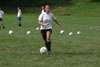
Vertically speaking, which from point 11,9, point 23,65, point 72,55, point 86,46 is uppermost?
point 23,65

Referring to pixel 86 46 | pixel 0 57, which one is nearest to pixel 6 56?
pixel 0 57

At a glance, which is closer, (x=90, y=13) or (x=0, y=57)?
(x=0, y=57)

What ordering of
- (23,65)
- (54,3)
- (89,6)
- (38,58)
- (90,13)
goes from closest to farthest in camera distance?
(23,65)
(38,58)
(90,13)
(89,6)
(54,3)

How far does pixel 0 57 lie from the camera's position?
11.8 m

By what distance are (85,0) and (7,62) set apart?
53546mm

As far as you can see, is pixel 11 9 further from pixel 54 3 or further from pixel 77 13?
pixel 77 13

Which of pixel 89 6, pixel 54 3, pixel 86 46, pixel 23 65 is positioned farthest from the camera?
pixel 54 3

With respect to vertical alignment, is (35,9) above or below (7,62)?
below

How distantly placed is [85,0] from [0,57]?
5251 cm

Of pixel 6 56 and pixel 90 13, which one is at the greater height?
pixel 6 56

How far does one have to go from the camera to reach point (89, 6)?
58250mm

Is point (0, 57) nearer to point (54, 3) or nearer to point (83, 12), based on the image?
point (83, 12)

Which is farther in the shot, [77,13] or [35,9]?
[35,9]

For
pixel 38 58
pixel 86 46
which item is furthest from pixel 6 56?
pixel 86 46
